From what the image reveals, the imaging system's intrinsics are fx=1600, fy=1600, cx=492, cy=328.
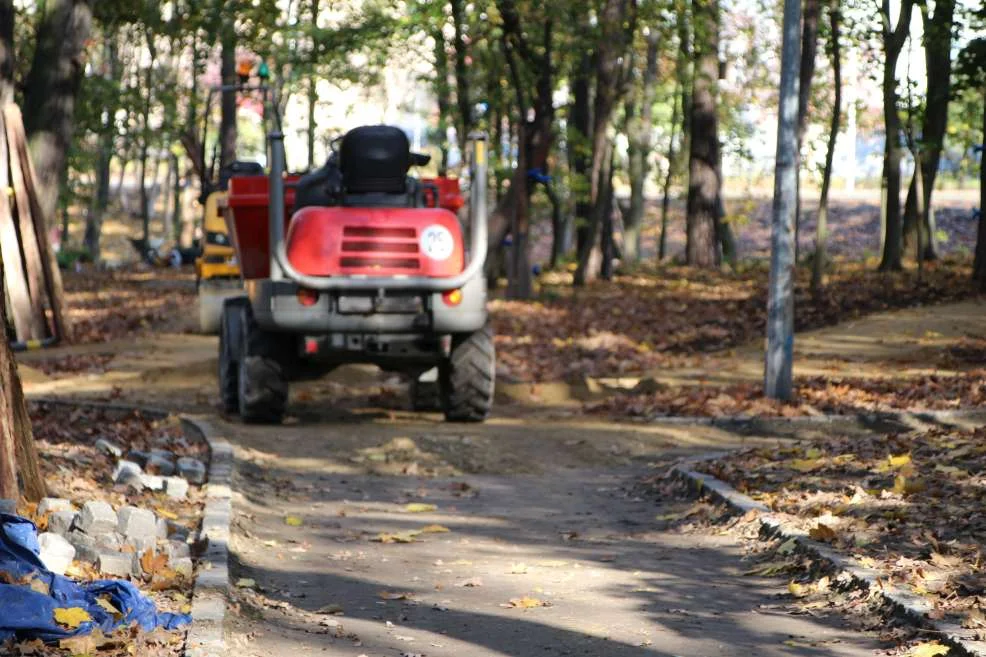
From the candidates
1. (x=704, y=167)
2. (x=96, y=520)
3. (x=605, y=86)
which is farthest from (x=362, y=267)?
(x=704, y=167)

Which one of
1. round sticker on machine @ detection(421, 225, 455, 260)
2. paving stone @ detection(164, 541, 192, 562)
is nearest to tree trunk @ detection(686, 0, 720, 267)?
round sticker on machine @ detection(421, 225, 455, 260)

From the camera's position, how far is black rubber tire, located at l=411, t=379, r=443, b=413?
16.0m

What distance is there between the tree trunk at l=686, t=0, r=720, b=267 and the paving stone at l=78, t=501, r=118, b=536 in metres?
22.8

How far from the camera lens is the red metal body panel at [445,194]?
47.6 ft

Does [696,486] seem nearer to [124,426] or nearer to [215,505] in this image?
[215,505]

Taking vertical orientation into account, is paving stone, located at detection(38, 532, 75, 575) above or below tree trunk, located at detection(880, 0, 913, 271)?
below

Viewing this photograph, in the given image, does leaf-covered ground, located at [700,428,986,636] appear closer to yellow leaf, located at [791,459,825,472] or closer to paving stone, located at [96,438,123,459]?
yellow leaf, located at [791,459,825,472]

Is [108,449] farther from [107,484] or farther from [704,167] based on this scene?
[704,167]

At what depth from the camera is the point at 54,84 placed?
21047 mm

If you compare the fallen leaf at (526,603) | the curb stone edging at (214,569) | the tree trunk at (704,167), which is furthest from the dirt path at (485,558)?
the tree trunk at (704,167)

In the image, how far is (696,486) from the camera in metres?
10.8

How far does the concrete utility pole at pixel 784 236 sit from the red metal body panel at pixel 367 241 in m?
3.01

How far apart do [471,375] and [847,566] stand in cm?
Result: 718

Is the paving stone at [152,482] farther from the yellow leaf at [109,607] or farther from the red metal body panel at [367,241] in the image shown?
the red metal body panel at [367,241]
